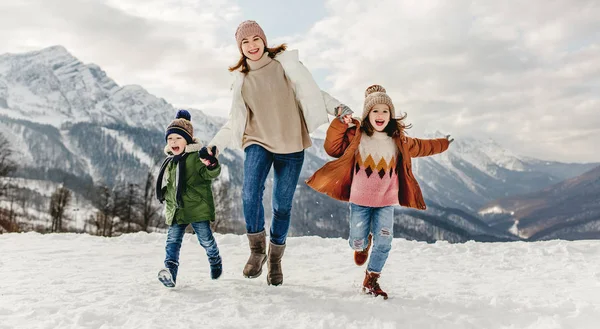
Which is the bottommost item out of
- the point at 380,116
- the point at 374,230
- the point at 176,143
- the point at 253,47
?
the point at 374,230

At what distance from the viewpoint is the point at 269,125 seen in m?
4.11

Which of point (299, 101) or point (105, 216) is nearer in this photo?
point (299, 101)

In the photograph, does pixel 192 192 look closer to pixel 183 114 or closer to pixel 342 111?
pixel 183 114

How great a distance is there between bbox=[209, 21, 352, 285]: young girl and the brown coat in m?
0.23

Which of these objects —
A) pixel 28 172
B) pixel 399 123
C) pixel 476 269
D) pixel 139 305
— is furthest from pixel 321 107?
pixel 28 172

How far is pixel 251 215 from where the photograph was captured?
13.4 feet

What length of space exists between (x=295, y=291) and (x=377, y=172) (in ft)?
4.59

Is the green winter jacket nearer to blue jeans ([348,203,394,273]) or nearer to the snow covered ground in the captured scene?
the snow covered ground

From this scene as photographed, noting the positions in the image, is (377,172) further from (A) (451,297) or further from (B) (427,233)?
(B) (427,233)

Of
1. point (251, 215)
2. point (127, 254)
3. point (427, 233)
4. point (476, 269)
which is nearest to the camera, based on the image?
point (251, 215)

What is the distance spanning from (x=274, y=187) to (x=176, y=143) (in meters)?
1.14

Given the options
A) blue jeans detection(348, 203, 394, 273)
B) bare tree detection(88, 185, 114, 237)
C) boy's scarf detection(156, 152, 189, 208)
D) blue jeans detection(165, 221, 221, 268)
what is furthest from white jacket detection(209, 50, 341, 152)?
bare tree detection(88, 185, 114, 237)

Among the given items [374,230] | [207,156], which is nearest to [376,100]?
[374,230]

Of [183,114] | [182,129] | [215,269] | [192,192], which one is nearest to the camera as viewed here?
[192,192]
